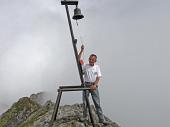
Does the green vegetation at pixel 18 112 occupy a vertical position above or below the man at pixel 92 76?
below

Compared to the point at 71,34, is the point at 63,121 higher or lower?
lower

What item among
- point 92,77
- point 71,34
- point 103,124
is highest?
point 71,34

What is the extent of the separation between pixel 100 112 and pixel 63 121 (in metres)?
1.84

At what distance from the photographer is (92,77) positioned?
19797mm

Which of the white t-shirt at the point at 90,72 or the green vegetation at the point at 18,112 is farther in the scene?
the green vegetation at the point at 18,112

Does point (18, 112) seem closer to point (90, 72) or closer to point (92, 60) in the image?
point (90, 72)

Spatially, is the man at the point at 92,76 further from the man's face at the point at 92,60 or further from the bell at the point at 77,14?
the bell at the point at 77,14

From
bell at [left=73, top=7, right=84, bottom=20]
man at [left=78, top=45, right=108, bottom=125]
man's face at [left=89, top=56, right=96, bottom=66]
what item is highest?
bell at [left=73, top=7, right=84, bottom=20]

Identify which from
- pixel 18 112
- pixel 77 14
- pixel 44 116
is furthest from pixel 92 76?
pixel 18 112

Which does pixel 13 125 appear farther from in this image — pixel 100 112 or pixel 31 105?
pixel 100 112

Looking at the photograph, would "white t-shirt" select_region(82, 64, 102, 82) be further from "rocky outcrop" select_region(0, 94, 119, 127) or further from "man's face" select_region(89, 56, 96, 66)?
"rocky outcrop" select_region(0, 94, 119, 127)

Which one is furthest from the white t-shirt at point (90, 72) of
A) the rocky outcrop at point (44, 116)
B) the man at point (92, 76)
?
the rocky outcrop at point (44, 116)

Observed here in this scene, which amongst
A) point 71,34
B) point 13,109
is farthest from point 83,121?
point 13,109

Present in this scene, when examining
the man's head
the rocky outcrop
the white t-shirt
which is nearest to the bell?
the man's head
